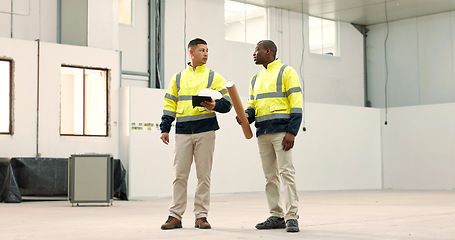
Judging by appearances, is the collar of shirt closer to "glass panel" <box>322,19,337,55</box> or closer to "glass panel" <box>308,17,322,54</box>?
"glass panel" <box>308,17,322,54</box>

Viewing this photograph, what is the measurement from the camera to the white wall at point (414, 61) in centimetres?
1775

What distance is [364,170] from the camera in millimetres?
17453

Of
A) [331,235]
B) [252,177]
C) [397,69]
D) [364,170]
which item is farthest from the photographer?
[397,69]

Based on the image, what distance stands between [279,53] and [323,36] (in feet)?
6.61

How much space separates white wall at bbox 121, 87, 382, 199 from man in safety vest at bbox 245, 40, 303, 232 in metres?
7.26

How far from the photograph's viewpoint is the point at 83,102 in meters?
12.4

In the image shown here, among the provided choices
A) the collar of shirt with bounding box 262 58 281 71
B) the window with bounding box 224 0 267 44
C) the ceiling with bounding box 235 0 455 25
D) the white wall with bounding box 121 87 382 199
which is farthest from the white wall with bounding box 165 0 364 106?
the collar of shirt with bounding box 262 58 281 71

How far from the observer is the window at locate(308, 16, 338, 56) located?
18203 millimetres

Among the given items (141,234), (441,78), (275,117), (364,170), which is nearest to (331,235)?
(275,117)

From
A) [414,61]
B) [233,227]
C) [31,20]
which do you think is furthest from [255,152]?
[233,227]

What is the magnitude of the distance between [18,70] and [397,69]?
452 inches

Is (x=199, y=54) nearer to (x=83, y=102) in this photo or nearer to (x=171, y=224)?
(x=171, y=224)

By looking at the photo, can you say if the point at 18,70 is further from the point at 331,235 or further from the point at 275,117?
the point at 331,235

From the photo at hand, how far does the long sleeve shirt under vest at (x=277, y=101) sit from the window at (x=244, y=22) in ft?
35.3
